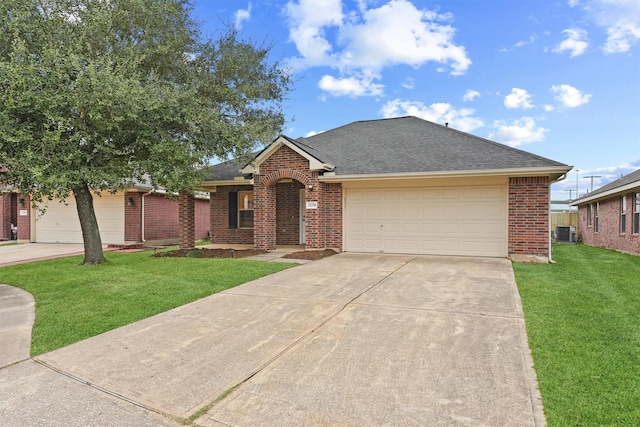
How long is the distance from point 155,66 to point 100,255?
18.1ft

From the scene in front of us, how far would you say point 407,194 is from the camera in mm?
11898

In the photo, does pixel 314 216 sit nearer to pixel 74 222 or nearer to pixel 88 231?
pixel 88 231

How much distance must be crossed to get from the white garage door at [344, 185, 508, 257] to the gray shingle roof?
841mm

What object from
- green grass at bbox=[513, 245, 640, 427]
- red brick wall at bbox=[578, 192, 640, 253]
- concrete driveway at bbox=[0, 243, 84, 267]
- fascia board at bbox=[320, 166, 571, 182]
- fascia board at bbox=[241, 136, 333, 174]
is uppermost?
fascia board at bbox=[241, 136, 333, 174]

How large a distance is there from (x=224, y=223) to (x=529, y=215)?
10644mm

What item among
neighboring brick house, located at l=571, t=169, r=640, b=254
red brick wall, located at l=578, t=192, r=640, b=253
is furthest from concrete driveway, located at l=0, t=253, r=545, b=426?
red brick wall, located at l=578, t=192, r=640, b=253

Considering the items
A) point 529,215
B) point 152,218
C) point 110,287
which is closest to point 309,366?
point 110,287

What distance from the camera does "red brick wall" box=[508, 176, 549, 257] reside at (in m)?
10.2

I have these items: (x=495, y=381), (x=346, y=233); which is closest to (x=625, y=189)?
(x=346, y=233)

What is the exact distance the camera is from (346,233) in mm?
12586

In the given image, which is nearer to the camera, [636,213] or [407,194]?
[407,194]

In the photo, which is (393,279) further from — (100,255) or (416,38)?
(416,38)

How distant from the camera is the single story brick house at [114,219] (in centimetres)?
1622

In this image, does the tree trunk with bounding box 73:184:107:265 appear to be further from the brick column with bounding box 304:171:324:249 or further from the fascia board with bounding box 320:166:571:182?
the fascia board with bounding box 320:166:571:182
